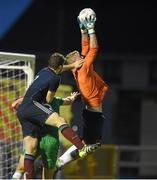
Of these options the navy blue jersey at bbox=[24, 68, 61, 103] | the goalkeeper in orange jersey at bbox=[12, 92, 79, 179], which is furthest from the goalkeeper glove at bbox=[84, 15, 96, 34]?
the goalkeeper in orange jersey at bbox=[12, 92, 79, 179]

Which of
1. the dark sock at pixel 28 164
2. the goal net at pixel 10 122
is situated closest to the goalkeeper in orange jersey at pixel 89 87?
the dark sock at pixel 28 164

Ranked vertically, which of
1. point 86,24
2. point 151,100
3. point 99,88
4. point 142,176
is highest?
point 86,24

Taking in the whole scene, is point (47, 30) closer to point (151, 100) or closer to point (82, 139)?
point (151, 100)

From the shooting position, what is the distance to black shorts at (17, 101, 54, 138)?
661 cm

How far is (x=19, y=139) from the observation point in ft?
28.5

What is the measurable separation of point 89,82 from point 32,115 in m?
0.58

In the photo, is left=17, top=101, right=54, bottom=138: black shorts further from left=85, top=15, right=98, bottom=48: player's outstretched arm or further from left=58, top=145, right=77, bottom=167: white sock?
left=85, top=15, right=98, bottom=48: player's outstretched arm

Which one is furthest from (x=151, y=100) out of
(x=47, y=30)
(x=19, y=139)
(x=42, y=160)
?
(x=42, y=160)

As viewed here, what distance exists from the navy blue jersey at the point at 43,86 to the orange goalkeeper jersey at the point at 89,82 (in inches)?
9.9

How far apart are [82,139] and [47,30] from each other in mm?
8386

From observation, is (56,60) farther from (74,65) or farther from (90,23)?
(90,23)

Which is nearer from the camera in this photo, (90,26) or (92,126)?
(90,26)

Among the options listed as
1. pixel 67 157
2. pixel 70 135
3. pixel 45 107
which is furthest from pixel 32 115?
pixel 67 157

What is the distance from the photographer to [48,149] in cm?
691
